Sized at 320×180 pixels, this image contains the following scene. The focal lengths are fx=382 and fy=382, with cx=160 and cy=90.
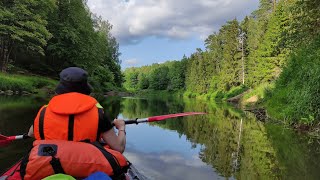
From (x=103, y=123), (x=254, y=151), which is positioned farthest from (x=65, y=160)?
(x=254, y=151)

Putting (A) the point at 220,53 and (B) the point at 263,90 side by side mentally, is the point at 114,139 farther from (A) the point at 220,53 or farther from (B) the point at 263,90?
(A) the point at 220,53

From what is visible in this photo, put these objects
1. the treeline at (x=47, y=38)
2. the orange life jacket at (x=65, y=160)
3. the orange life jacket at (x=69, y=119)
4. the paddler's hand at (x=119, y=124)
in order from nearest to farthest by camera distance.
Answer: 1. the orange life jacket at (x=65, y=160)
2. the orange life jacket at (x=69, y=119)
3. the paddler's hand at (x=119, y=124)
4. the treeline at (x=47, y=38)

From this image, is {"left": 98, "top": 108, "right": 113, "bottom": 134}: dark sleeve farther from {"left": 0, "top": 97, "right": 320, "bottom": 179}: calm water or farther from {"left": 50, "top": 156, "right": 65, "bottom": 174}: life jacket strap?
{"left": 0, "top": 97, "right": 320, "bottom": 179}: calm water

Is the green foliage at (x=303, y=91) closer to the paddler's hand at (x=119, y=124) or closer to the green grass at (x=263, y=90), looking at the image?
the green grass at (x=263, y=90)

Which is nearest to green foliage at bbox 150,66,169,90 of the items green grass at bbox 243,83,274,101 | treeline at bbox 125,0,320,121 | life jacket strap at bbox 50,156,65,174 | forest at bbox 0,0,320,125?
treeline at bbox 125,0,320,121

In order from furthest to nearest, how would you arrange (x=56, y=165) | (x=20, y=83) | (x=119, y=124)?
(x=20, y=83), (x=119, y=124), (x=56, y=165)

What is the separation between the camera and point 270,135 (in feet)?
41.9

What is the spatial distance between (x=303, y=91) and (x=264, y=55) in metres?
30.9

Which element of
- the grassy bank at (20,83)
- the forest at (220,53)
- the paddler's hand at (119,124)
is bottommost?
the paddler's hand at (119,124)

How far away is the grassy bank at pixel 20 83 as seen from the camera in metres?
25.5

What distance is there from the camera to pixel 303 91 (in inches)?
524

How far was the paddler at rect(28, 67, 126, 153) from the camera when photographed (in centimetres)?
347

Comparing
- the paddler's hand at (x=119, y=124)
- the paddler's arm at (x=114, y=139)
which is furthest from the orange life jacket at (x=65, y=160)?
the paddler's hand at (x=119, y=124)

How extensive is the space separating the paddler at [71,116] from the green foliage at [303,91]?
10580mm
